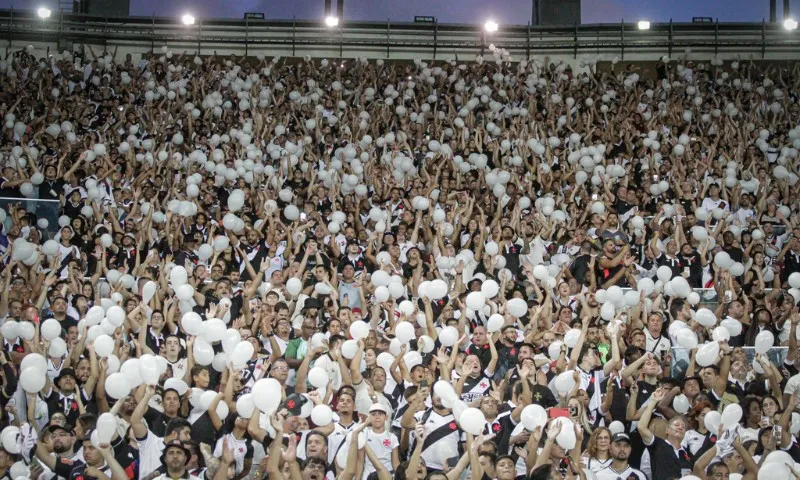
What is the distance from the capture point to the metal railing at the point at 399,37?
16328 mm

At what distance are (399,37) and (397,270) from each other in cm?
899

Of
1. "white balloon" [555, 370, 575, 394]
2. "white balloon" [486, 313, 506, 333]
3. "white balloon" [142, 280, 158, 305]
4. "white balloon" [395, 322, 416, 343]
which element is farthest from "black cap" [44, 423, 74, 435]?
"white balloon" [486, 313, 506, 333]

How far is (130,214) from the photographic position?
9914mm

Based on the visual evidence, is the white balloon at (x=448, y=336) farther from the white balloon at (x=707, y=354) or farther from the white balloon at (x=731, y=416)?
the white balloon at (x=731, y=416)

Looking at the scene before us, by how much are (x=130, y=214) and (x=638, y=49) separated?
10271mm

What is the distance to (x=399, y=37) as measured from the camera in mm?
A: 17078

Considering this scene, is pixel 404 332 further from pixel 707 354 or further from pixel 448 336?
pixel 707 354

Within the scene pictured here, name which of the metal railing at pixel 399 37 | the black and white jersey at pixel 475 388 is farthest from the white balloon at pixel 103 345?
the metal railing at pixel 399 37

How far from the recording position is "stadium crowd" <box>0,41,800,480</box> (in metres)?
5.94

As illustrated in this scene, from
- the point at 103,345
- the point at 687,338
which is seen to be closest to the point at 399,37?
the point at 687,338

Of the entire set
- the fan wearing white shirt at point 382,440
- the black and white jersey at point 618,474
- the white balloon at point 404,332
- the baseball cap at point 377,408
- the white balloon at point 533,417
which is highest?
the white balloon at point 404,332

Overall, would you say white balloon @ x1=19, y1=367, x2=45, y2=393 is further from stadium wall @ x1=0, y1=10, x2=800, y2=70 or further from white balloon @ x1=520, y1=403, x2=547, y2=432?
stadium wall @ x1=0, y1=10, x2=800, y2=70

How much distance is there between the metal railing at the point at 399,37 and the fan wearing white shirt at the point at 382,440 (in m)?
11.6

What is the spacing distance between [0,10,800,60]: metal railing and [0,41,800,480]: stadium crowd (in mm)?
973
